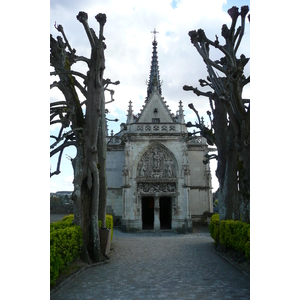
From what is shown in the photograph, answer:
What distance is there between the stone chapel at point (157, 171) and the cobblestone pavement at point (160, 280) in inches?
474

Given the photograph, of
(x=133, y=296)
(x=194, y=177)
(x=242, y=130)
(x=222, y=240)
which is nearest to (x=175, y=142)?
(x=194, y=177)

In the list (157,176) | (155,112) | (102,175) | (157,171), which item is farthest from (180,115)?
(102,175)

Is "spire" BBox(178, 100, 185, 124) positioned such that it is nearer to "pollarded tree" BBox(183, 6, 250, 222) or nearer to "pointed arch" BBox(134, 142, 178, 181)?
"pointed arch" BBox(134, 142, 178, 181)

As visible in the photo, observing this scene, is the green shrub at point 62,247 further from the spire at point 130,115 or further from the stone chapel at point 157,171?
the spire at point 130,115

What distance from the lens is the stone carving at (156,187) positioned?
78.1ft

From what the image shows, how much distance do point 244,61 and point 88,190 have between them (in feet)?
22.9

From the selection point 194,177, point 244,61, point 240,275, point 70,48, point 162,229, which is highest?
point 70,48

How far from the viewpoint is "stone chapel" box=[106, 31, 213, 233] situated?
76.7ft

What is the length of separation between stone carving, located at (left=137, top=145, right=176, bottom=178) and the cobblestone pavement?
1289 centimetres

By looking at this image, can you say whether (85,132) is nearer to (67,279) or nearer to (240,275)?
(67,279)

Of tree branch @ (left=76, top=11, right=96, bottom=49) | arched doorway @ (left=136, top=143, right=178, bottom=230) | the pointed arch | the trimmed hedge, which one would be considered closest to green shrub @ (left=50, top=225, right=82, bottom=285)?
the trimmed hedge

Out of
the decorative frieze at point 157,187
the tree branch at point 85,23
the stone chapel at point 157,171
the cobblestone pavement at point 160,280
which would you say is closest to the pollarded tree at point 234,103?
the cobblestone pavement at point 160,280

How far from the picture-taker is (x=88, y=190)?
398 inches

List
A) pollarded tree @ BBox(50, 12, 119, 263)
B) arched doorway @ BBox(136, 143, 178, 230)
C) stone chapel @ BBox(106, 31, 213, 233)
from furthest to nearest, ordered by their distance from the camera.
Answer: arched doorway @ BBox(136, 143, 178, 230) → stone chapel @ BBox(106, 31, 213, 233) → pollarded tree @ BBox(50, 12, 119, 263)
